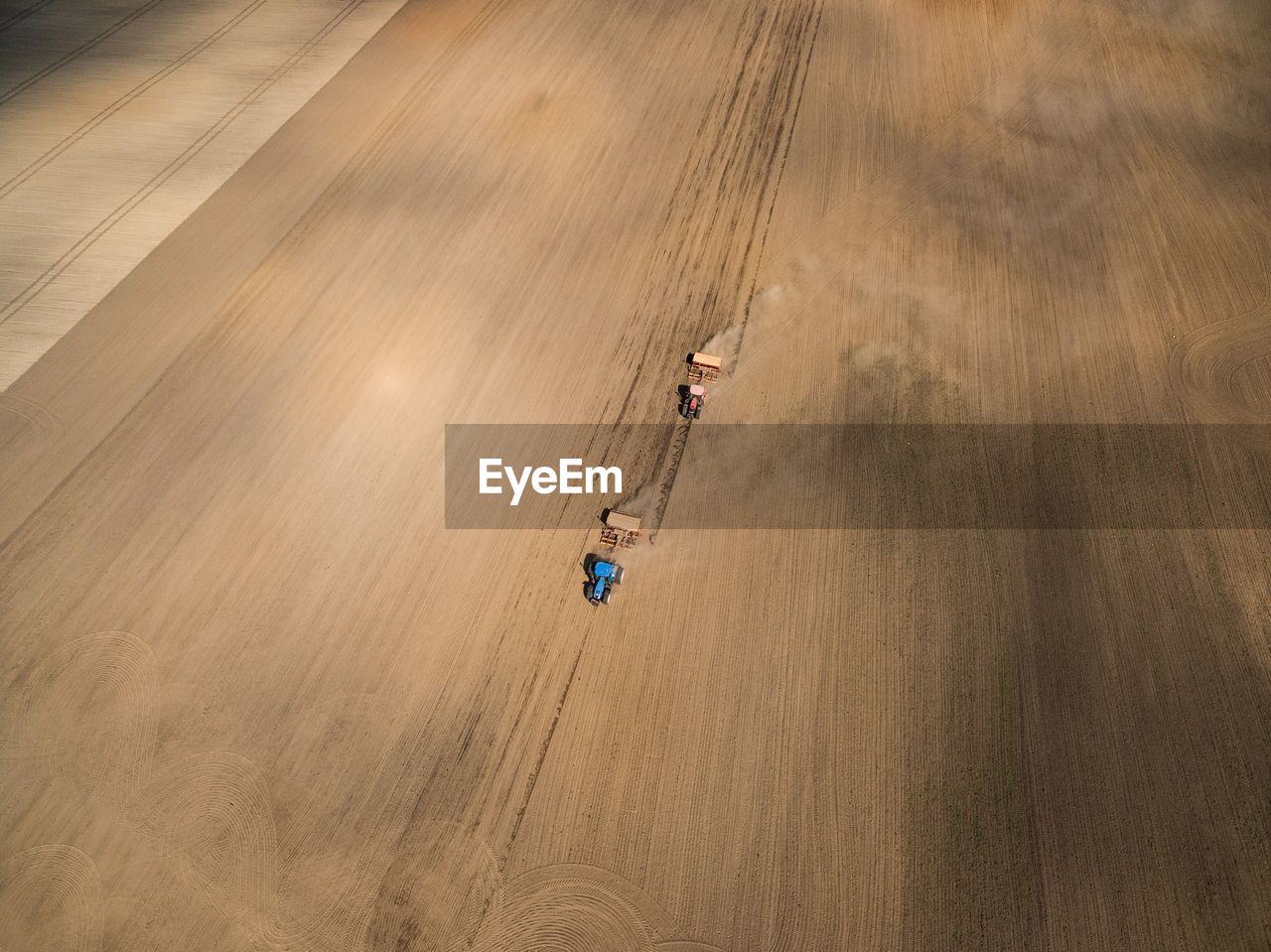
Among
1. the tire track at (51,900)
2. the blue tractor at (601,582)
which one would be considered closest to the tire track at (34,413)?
the tire track at (51,900)

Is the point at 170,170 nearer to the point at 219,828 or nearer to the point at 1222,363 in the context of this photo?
the point at 219,828

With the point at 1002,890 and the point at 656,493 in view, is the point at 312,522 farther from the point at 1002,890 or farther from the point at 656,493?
the point at 1002,890

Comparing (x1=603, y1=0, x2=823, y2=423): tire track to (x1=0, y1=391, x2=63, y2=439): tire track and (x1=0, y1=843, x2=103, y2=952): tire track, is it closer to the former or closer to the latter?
(x1=0, y1=843, x2=103, y2=952): tire track

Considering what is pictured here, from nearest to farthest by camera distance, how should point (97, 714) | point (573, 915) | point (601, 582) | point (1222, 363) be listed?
1. point (573, 915)
2. point (97, 714)
3. point (601, 582)
4. point (1222, 363)

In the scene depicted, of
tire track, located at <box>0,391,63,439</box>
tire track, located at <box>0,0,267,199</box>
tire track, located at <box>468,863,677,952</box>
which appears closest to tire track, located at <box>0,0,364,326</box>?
tire track, located at <box>0,391,63,439</box>

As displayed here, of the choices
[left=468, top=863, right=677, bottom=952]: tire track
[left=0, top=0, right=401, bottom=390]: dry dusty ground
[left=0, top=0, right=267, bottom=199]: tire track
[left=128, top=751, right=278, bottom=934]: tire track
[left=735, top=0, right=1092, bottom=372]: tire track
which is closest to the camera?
[left=468, top=863, right=677, bottom=952]: tire track

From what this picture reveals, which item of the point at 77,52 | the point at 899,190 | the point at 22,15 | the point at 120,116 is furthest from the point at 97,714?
the point at 22,15
